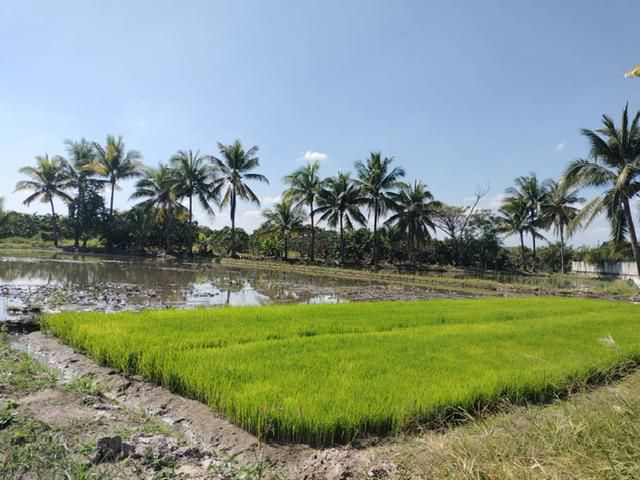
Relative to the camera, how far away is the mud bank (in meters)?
2.77

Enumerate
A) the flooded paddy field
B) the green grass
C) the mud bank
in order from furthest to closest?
the flooded paddy field
the green grass
the mud bank

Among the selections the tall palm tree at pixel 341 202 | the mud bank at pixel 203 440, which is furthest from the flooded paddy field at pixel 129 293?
the tall palm tree at pixel 341 202

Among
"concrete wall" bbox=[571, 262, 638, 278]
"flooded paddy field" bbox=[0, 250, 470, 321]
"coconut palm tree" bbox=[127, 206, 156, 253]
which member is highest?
"coconut palm tree" bbox=[127, 206, 156, 253]

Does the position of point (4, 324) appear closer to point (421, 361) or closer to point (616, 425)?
point (421, 361)

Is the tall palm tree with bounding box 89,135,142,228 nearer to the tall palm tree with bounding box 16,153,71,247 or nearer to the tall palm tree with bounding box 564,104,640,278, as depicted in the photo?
the tall palm tree with bounding box 16,153,71,247

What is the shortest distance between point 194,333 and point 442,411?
3753 mm

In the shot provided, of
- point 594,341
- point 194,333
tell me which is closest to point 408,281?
point 594,341

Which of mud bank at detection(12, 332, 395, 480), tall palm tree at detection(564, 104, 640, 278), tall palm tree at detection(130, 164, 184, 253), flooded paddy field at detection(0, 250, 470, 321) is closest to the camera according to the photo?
mud bank at detection(12, 332, 395, 480)

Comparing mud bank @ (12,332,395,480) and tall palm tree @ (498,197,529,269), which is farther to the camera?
tall palm tree @ (498,197,529,269)

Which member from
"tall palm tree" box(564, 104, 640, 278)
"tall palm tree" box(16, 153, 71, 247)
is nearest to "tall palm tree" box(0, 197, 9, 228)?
"tall palm tree" box(16, 153, 71, 247)

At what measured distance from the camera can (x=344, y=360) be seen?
489 cm

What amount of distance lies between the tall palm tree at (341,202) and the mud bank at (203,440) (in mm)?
28435

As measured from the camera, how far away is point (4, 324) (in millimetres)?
6727

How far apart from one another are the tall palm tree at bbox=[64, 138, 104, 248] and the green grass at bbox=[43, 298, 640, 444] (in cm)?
3248
